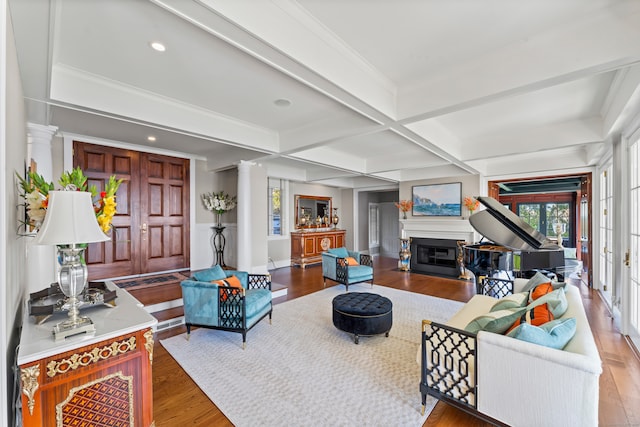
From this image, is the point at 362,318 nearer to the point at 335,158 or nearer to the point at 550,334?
the point at 550,334

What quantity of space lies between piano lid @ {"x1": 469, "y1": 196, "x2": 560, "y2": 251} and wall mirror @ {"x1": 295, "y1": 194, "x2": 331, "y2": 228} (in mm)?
4908

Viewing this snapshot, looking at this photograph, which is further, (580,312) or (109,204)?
(580,312)

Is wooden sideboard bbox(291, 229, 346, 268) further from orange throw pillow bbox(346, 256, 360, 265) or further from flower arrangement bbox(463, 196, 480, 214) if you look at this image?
flower arrangement bbox(463, 196, 480, 214)

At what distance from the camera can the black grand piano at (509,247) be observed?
319 cm

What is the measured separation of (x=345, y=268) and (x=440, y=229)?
294 cm

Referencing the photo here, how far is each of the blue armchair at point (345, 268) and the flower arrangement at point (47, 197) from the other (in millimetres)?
3845

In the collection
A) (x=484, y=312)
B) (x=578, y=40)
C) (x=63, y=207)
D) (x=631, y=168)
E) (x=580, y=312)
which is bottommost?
(x=484, y=312)

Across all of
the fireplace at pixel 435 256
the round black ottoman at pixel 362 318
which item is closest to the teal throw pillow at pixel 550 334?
the round black ottoman at pixel 362 318

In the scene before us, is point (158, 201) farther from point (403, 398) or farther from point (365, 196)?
point (365, 196)

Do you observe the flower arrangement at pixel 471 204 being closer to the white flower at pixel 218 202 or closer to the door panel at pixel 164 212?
the white flower at pixel 218 202

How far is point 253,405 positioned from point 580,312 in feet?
8.30

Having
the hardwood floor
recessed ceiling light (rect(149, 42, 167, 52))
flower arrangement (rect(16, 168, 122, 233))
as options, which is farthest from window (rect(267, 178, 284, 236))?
flower arrangement (rect(16, 168, 122, 233))

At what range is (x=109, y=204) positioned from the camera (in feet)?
5.37

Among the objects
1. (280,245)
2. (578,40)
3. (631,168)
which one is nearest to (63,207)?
(578,40)
